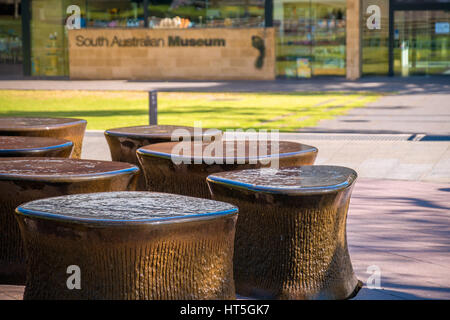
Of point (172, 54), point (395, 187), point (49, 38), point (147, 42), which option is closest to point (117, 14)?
point (147, 42)

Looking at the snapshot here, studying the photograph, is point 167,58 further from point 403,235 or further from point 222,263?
point 222,263

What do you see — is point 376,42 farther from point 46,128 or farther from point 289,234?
point 289,234

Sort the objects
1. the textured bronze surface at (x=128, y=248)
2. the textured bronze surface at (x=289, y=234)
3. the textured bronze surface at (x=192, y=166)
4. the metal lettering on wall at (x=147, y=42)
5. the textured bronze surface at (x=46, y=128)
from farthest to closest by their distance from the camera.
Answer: the metal lettering on wall at (x=147, y=42) → the textured bronze surface at (x=46, y=128) → the textured bronze surface at (x=192, y=166) → the textured bronze surface at (x=289, y=234) → the textured bronze surface at (x=128, y=248)

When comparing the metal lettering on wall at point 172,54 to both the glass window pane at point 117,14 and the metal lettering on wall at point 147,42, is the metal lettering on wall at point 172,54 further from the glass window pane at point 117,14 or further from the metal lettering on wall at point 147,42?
the glass window pane at point 117,14

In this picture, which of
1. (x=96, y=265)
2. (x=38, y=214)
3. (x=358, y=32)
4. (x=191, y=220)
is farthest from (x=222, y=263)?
(x=358, y=32)

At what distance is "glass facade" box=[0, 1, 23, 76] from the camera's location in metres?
37.5

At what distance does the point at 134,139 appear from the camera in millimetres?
7422

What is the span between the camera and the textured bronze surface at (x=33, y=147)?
6523mm

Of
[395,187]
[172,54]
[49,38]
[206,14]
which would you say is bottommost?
[395,187]

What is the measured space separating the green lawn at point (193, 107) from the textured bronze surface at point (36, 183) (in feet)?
31.5

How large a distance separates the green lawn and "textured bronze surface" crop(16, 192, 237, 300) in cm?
1090

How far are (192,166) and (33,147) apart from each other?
1534mm

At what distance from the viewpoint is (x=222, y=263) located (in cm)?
446

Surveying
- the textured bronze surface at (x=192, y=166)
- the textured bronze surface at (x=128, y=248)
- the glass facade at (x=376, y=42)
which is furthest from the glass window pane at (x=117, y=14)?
the textured bronze surface at (x=128, y=248)
